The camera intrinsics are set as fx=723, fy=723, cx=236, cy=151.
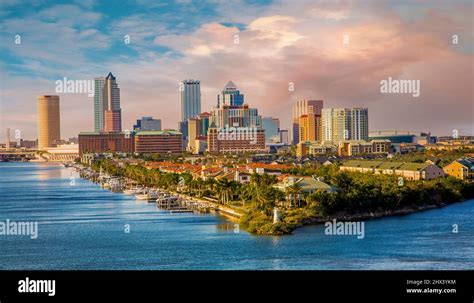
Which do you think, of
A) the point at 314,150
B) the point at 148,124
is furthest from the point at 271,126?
the point at 314,150

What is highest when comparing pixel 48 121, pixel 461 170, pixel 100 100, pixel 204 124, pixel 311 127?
pixel 100 100

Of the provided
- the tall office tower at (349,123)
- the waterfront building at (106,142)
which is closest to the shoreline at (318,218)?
the tall office tower at (349,123)

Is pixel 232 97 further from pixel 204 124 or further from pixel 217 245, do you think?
pixel 217 245

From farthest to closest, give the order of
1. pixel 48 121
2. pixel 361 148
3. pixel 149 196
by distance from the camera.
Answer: pixel 48 121 < pixel 361 148 < pixel 149 196

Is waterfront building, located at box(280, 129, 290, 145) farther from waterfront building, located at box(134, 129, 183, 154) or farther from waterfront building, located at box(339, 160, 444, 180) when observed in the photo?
waterfront building, located at box(339, 160, 444, 180)

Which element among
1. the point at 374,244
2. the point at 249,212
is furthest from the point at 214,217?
the point at 374,244

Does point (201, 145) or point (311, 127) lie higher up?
point (311, 127)
